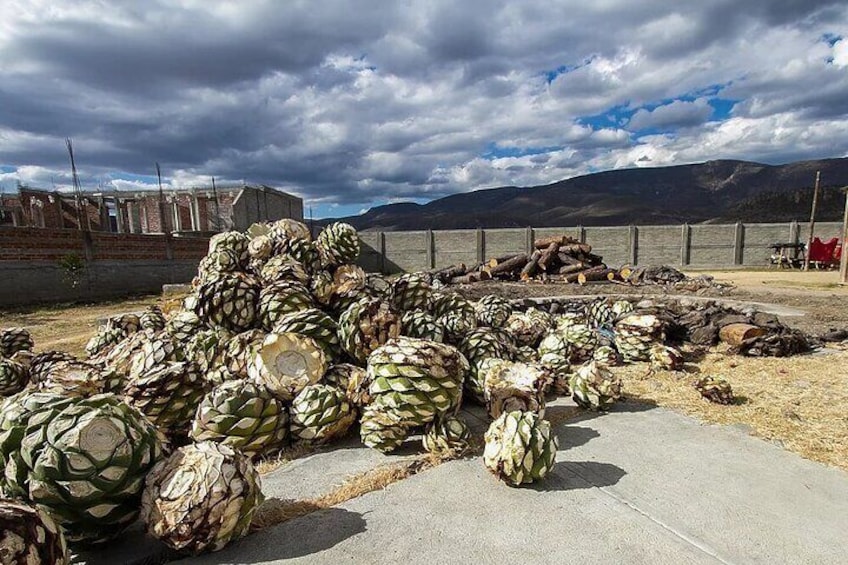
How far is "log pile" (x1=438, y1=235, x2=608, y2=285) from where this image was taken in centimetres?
1327

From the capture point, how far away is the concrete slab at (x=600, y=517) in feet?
5.65

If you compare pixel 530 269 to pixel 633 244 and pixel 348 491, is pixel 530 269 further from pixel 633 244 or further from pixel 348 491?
pixel 633 244

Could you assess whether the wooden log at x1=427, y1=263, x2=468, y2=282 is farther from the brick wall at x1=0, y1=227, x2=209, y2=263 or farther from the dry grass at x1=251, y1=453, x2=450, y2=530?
the dry grass at x1=251, y1=453, x2=450, y2=530

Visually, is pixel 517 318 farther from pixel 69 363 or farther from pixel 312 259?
pixel 69 363

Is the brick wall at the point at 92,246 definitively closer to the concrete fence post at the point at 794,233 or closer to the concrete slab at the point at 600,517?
the concrete slab at the point at 600,517

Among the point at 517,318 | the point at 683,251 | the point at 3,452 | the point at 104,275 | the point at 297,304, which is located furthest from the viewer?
the point at 683,251

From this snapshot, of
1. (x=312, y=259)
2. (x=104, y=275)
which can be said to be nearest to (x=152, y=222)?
(x=104, y=275)

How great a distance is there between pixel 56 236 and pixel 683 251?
89.1 feet

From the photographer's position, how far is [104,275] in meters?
15.3

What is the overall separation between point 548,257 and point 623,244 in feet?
41.5

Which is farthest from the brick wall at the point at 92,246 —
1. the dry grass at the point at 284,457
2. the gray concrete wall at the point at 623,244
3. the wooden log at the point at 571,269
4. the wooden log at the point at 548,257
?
the dry grass at the point at 284,457

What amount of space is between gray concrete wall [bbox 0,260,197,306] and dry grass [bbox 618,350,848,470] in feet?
52.5

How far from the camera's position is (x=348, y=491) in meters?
2.18

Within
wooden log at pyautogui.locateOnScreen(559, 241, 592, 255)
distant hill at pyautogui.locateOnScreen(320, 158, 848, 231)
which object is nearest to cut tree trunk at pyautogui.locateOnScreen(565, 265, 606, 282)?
wooden log at pyautogui.locateOnScreen(559, 241, 592, 255)
